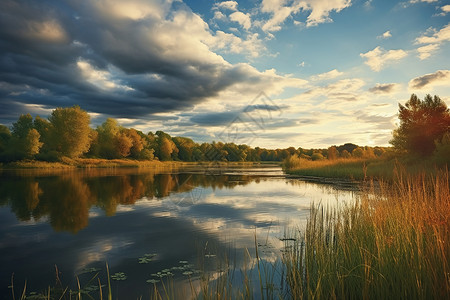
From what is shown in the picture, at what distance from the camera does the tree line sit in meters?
33.0

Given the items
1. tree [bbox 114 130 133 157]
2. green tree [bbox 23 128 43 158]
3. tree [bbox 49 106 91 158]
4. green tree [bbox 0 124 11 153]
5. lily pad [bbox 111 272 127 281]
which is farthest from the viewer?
tree [bbox 114 130 133 157]

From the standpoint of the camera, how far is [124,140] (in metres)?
82.7

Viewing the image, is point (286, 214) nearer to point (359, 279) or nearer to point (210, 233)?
point (210, 233)

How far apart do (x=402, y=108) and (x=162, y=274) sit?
1629 inches

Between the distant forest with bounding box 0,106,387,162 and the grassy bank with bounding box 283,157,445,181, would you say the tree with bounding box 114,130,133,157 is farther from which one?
the grassy bank with bounding box 283,157,445,181

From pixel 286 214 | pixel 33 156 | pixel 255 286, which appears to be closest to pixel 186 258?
pixel 255 286

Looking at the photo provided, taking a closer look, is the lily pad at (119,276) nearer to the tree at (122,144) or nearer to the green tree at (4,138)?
the green tree at (4,138)

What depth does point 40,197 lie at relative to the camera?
55.0 feet

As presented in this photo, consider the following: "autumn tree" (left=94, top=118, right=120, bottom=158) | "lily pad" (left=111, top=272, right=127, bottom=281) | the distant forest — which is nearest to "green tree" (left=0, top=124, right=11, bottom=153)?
the distant forest

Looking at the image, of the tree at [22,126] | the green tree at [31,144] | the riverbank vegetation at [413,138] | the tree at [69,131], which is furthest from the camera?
the tree at [22,126]

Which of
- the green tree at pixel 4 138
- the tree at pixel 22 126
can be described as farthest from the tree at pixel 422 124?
the tree at pixel 22 126

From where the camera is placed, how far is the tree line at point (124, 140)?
33.0m

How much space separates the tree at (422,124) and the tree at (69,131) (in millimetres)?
62357

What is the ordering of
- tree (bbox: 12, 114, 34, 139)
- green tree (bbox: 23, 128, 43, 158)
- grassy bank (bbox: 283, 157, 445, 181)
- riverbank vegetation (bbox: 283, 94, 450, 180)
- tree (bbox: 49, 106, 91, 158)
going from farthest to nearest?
1. tree (bbox: 12, 114, 34, 139)
2. tree (bbox: 49, 106, 91, 158)
3. green tree (bbox: 23, 128, 43, 158)
4. riverbank vegetation (bbox: 283, 94, 450, 180)
5. grassy bank (bbox: 283, 157, 445, 181)
